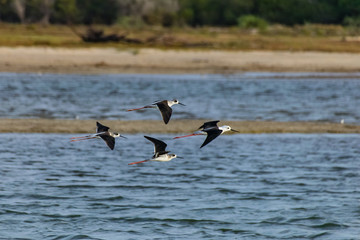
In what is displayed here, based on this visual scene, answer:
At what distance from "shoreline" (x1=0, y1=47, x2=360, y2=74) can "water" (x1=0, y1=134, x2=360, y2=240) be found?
763 inches

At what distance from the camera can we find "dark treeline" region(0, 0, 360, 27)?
246 ft

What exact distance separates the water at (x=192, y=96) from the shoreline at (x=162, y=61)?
116 centimetres

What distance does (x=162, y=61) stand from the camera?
45.0m

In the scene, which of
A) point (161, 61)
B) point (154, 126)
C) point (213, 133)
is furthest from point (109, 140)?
point (161, 61)

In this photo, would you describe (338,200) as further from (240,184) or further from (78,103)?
(78,103)

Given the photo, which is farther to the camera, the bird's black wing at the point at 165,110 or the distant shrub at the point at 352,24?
the distant shrub at the point at 352,24

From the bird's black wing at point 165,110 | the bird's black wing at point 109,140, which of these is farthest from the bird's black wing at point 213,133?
the bird's black wing at point 109,140

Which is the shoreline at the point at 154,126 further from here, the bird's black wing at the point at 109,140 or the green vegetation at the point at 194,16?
the green vegetation at the point at 194,16

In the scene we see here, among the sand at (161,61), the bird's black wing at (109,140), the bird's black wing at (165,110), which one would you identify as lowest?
the sand at (161,61)

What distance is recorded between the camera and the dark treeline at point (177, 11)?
2953 inches

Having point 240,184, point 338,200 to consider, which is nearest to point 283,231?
point 338,200

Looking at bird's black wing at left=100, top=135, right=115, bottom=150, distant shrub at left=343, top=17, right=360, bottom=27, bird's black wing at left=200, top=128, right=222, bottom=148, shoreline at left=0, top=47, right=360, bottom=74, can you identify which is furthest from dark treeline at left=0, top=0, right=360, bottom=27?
bird's black wing at left=100, top=135, right=115, bottom=150

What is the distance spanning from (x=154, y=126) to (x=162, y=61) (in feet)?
67.4

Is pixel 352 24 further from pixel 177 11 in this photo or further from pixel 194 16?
pixel 177 11
